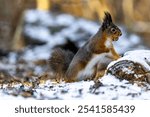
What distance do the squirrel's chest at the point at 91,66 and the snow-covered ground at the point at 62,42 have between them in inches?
16.5

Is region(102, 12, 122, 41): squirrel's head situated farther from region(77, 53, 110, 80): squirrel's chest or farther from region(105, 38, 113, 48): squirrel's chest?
region(77, 53, 110, 80): squirrel's chest

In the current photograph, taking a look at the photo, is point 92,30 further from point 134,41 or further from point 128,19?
point 128,19

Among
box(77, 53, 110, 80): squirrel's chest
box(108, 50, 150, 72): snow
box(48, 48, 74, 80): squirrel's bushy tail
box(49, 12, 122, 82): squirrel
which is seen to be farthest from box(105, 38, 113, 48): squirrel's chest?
box(48, 48, 74, 80): squirrel's bushy tail

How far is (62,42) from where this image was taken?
47.7 ft

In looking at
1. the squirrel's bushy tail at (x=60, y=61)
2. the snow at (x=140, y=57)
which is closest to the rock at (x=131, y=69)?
the snow at (x=140, y=57)

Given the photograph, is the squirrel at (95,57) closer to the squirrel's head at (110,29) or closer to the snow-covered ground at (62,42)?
the squirrel's head at (110,29)

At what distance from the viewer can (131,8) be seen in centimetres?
2686

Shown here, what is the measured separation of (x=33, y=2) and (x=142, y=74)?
1766cm

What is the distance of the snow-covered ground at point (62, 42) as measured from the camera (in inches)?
232

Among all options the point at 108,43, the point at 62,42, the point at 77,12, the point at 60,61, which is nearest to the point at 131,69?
the point at 108,43

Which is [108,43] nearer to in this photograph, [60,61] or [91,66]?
[91,66]

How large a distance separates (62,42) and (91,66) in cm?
756

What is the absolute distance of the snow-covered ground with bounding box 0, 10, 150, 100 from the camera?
19.3 feet

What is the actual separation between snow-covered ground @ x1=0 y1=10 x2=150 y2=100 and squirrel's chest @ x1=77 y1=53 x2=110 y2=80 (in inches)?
16.5
